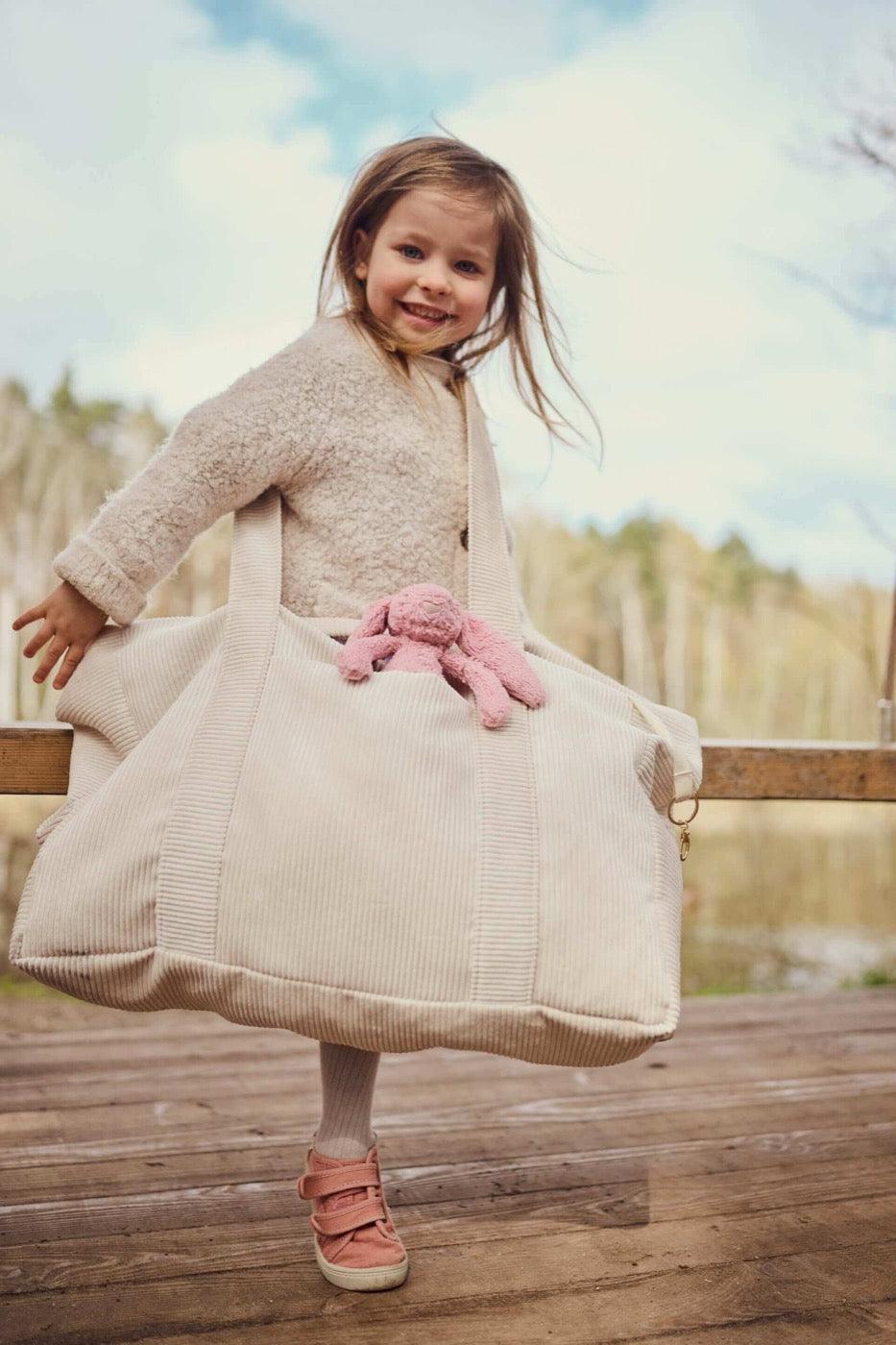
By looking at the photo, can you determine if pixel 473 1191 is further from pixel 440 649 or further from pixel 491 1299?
pixel 440 649

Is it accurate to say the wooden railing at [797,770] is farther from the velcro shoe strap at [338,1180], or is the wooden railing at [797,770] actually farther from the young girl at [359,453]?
the velcro shoe strap at [338,1180]

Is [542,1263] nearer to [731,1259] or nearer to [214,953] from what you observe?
[731,1259]

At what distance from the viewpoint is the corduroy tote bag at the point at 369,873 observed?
48.2 inches

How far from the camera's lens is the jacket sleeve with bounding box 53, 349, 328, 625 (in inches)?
57.6

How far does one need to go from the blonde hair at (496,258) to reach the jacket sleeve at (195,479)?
0.18m

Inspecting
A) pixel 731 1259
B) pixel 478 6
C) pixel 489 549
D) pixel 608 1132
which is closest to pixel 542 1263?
pixel 731 1259

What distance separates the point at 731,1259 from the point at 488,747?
740 millimetres

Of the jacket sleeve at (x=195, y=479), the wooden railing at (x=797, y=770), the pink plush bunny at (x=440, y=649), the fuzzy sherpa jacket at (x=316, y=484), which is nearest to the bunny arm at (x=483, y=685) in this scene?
the pink plush bunny at (x=440, y=649)

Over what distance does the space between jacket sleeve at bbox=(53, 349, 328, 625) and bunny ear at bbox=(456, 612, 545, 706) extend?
0.31 m

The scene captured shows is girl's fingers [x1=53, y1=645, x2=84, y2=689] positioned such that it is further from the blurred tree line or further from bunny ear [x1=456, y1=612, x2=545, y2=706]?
the blurred tree line

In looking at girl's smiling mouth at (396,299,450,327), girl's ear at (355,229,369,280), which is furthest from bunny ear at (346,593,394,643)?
girl's ear at (355,229,369,280)

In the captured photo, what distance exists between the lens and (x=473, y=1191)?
1.73 meters

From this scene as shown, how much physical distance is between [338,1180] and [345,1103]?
0.29 ft

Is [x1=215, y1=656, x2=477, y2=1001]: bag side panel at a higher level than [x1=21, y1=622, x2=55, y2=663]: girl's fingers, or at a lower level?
lower
